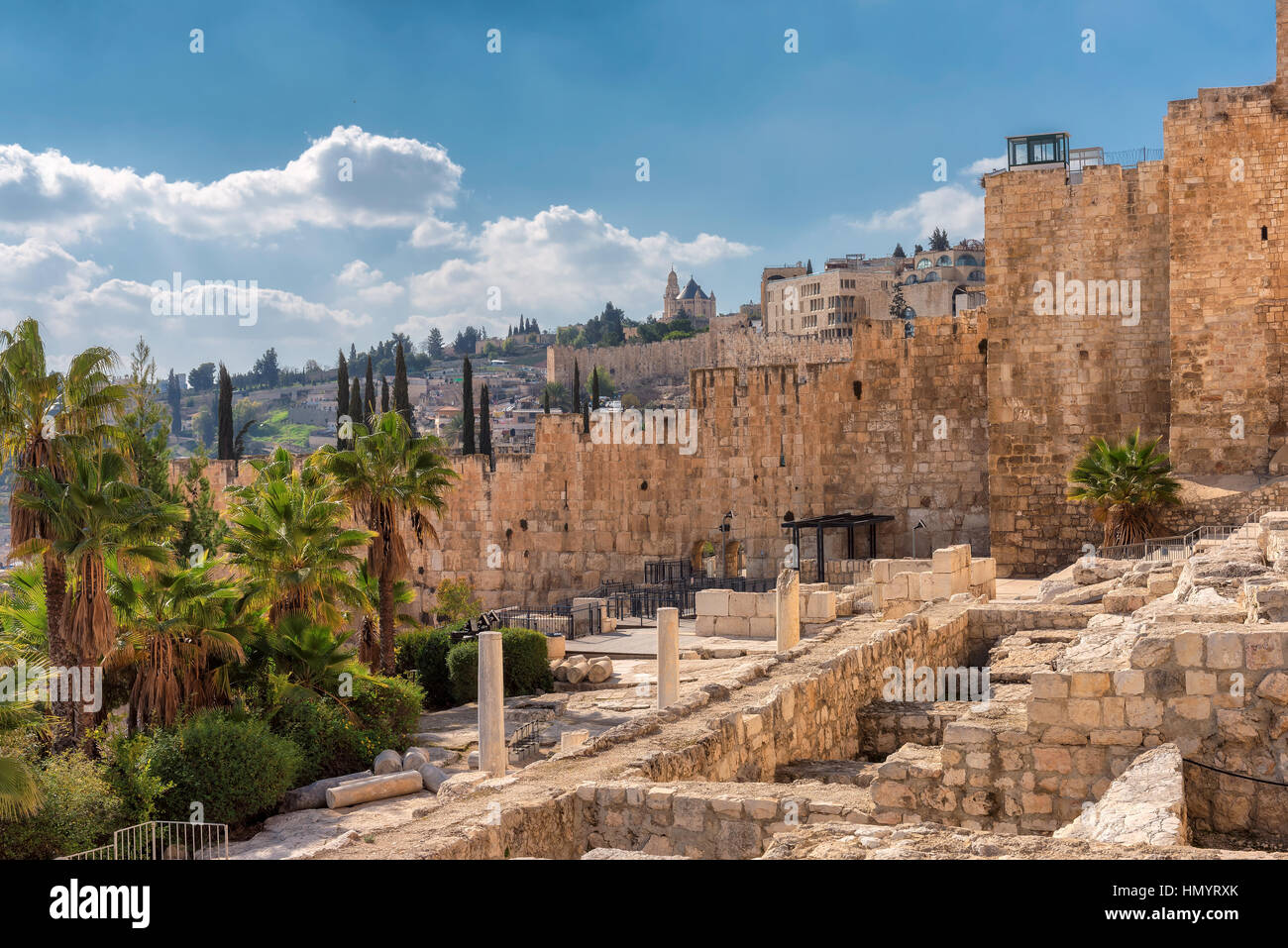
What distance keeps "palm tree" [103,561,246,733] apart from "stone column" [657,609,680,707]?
5182 mm

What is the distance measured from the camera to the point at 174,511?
13.1m

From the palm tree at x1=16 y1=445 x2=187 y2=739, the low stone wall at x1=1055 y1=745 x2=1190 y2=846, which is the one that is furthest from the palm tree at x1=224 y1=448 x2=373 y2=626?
the low stone wall at x1=1055 y1=745 x2=1190 y2=846

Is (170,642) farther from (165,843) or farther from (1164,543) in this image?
(1164,543)

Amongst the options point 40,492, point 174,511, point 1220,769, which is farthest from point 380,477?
point 1220,769

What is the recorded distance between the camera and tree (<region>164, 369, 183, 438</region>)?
142 meters

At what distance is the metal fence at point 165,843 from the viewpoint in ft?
34.8

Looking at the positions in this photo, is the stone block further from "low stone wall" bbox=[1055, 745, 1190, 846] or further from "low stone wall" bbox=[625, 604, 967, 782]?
"low stone wall" bbox=[1055, 745, 1190, 846]

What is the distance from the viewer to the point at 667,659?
1157 centimetres

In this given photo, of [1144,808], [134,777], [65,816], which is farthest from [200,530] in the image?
[1144,808]

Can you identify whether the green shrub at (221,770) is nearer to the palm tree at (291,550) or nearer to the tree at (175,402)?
the palm tree at (291,550)

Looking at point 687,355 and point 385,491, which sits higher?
point 687,355

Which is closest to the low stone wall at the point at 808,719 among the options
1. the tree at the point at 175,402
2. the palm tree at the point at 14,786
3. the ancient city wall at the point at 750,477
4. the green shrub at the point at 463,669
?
the palm tree at the point at 14,786

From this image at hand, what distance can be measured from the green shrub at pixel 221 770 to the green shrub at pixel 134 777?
12cm

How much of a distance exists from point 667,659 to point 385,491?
6884 mm
